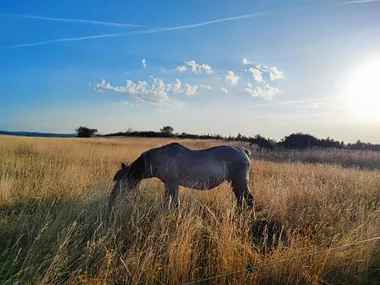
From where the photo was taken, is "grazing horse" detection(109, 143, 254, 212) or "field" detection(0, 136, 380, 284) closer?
"field" detection(0, 136, 380, 284)

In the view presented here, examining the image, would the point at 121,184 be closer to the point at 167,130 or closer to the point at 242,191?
the point at 242,191

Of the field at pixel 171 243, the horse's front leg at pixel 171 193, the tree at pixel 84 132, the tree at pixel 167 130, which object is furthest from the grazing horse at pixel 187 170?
the tree at pixel 84 132

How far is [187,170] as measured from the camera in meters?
5.82

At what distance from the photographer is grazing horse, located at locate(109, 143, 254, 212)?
578cm

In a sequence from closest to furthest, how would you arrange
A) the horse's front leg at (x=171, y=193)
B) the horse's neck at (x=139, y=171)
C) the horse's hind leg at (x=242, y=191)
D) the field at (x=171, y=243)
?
the field at (x=171, y=243) < the horse's front leg at (x=171, y=193) < the horse's neck at (x=139, y=171) < the horse's hind leg at (x=242, y=191)

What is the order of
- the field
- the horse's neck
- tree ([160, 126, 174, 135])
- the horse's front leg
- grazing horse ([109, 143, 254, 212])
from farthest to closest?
1. tree ([160, 126, 174, 135])
2. the horse's neck
3. grazing horse ([109, 143, 254, 212])
4. the horse's front leg
5. the field

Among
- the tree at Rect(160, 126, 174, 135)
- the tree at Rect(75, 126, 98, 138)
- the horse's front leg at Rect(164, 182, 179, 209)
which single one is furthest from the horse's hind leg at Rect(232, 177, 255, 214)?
the tree at Rect(75, 126, 98, 138)

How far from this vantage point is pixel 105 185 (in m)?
7.28

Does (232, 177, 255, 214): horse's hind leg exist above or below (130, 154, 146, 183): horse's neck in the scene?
below

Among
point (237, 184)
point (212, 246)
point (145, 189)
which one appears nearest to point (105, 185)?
point (145, 189)

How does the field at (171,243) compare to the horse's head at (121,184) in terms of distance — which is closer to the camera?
the field at (171,243)

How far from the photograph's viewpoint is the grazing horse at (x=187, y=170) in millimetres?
5781

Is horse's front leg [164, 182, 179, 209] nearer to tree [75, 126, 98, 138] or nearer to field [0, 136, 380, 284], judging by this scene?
field [0, 136, 380, 284]

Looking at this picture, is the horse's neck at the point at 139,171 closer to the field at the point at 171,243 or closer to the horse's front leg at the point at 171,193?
the field at the point at 171,243
